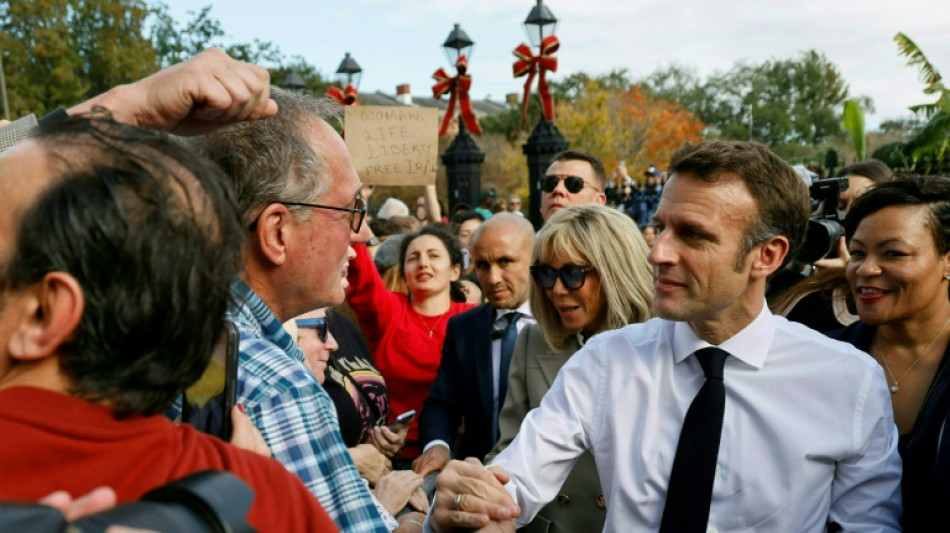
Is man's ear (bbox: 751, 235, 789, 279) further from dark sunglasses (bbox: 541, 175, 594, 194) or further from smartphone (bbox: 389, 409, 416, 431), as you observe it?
dark sunglasses (bbox: 541, 175, 594, 194)

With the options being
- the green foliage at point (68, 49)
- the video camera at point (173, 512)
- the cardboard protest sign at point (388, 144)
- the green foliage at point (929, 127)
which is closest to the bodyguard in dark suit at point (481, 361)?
the cardboard protest sign at point (388, 144)

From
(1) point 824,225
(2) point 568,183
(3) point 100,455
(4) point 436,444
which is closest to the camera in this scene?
(3) point 100,455

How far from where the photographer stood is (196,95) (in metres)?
1.89

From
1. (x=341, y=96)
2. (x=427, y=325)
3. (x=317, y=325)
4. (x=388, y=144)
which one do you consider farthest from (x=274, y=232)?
(x=341, y=96)

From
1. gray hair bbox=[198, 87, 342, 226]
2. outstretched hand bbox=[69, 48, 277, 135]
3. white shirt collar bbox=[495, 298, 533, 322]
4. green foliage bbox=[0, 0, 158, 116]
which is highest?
green foliage bbox=[0, 0, 158, 116]

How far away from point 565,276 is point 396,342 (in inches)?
65.6

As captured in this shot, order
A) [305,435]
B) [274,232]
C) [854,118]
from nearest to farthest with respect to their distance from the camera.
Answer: [305,435], [274,232], [854,118]

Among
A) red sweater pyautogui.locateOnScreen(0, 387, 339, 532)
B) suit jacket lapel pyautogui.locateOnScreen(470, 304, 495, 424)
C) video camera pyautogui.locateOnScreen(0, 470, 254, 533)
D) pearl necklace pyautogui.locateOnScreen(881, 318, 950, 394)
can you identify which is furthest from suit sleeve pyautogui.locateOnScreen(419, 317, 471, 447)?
video camera pyautogui.locateOnScreen(0, 470, 254, 533)

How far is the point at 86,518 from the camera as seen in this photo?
2.69ft

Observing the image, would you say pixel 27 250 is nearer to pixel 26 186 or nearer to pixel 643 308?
pixel 26 186

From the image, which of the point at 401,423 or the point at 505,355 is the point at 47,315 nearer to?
the point at 401,423

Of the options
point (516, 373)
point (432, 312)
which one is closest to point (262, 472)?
point (516, 373)

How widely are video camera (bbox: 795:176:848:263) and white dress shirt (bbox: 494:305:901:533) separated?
0.87 metres

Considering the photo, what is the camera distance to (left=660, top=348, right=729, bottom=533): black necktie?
2475 mm
